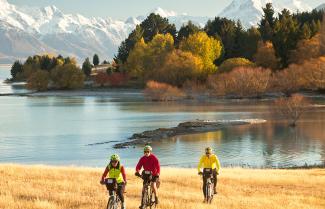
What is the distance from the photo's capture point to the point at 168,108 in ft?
374

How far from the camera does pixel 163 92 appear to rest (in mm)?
137250

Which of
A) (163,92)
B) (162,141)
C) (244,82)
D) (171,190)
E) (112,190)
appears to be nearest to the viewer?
(112,190)

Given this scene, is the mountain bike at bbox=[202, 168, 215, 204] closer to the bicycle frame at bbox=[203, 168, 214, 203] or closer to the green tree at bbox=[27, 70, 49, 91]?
the bicycle frame at bbox=[203, 168, 214, 203]

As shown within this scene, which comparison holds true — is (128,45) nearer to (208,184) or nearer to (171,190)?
(171,190)

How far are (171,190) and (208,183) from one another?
5360mm

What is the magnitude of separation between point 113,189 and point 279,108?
243 ft

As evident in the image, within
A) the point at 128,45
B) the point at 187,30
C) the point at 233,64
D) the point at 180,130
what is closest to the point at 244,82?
the point at 233,64

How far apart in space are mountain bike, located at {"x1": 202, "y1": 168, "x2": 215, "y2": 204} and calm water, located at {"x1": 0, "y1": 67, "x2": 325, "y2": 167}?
2726 centimetres

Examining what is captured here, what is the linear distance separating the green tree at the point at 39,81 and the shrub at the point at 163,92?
58672mm

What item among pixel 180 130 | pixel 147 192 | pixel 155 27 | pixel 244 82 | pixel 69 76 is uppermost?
pixel 155 27

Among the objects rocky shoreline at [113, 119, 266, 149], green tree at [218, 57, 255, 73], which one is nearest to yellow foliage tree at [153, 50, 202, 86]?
green tree at [218, 57, 255, 73]

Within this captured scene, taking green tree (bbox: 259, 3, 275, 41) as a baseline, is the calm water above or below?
below

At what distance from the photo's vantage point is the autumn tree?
14025 centimetres

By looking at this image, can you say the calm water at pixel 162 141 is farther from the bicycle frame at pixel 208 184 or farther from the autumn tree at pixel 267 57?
the autumn tree at pixel 267 57
